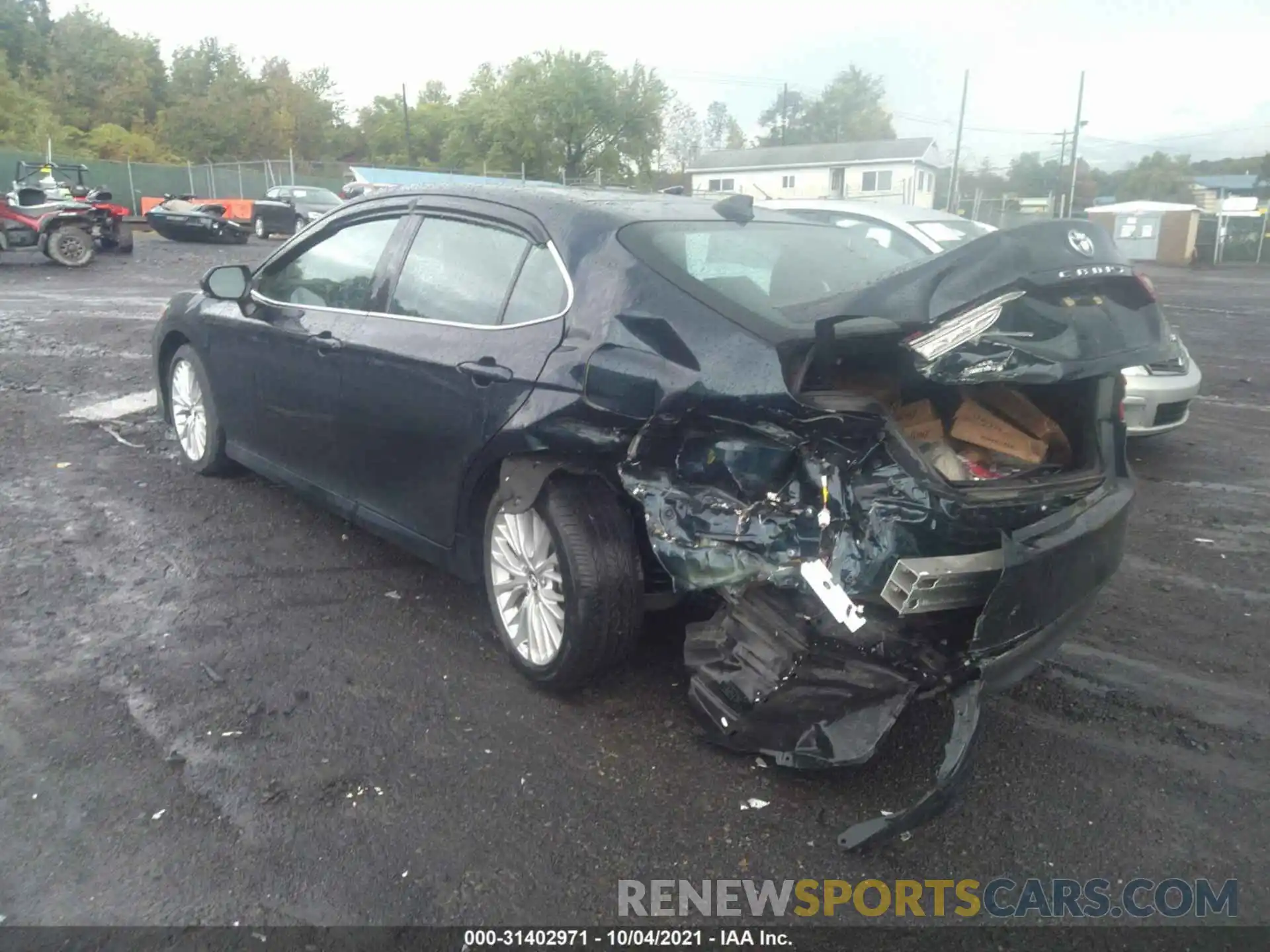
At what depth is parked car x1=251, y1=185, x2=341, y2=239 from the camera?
27969 millimetres

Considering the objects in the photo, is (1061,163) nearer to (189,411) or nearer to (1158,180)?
(1158,180)

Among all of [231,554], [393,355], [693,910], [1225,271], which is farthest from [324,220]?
[1225,271]

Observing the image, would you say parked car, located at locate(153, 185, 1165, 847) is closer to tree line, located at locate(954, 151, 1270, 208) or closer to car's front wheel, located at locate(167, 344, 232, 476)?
car's front wheel, located at locate(167, 344, 232, 476)

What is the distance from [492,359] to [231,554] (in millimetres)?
2005

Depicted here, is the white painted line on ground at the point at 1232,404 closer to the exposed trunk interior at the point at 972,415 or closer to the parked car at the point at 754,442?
the parked car at the point at 754,442

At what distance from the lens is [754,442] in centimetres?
284

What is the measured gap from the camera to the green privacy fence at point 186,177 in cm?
3462

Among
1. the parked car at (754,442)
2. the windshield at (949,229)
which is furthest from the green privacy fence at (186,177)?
the parked car at (754,442)

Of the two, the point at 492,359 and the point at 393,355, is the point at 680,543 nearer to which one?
the point at 492,359

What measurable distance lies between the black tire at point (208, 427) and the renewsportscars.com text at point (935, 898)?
381cm

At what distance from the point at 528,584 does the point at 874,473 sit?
4.42 ft

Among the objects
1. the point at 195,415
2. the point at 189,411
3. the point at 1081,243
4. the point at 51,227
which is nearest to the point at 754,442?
the point at 1081,243

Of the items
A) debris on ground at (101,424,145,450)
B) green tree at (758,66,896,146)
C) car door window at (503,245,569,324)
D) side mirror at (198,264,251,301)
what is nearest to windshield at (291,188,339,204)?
debris on ground at (101,424,145,450)

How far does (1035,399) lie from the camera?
3230 millimetres
